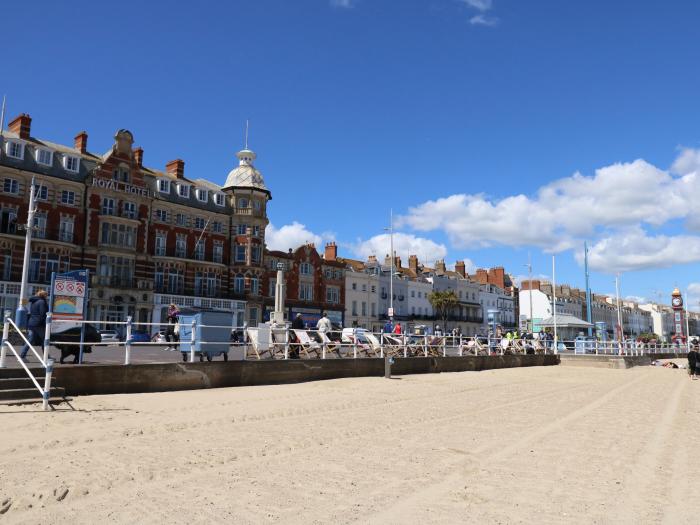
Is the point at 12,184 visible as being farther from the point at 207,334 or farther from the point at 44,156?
the point at 207,334

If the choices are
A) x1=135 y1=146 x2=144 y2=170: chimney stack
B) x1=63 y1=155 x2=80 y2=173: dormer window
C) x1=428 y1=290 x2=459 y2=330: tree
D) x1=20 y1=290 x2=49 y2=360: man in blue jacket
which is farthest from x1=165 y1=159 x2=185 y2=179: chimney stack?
x1=20 y1=290 x2=49 y2=360: man in blue jacket

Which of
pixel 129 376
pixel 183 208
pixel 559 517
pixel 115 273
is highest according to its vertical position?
pixel 183 208

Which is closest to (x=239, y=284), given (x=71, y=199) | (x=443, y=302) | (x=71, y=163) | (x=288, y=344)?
(x=71, y=199)

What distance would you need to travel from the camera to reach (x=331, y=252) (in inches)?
2479

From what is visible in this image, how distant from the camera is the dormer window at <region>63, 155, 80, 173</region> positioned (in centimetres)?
4169

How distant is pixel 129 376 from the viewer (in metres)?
12.2

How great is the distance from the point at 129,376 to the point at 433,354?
45.0 ft

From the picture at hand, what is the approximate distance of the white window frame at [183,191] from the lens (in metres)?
48.6

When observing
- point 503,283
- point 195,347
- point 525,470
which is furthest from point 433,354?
point 503,283

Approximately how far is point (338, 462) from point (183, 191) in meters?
44.9

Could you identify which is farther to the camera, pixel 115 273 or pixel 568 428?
pixel 115 273

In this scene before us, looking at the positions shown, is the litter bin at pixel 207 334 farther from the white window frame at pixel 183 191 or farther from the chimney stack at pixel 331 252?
the chimney stack at pixel 331 252

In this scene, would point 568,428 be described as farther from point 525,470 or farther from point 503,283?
point 503,283

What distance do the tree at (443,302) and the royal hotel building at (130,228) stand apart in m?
27.7
